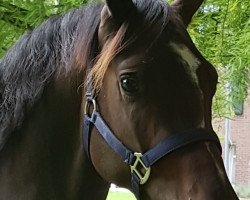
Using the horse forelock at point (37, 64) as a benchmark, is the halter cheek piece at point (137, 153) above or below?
below

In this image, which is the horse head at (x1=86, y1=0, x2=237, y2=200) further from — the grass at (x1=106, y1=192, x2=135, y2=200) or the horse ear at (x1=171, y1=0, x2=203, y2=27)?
the grass at (x1=106, y1=192, x2=135, y2=200)

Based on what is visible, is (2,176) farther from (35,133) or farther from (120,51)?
(120,51)

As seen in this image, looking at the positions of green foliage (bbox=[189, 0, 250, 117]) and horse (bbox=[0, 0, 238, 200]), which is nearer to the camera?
horse (bbox=[0, 0, 238, 200])

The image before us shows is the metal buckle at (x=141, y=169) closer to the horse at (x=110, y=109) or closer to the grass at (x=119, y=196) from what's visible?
the horse at (x=110, y=109)

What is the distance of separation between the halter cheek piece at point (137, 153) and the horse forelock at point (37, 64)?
9.4 inches

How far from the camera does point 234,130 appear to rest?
14961 millimetres

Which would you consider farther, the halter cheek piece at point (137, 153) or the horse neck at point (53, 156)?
the horse neck at point (53, 156)

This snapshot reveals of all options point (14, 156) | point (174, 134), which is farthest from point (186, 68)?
point (14, 156)

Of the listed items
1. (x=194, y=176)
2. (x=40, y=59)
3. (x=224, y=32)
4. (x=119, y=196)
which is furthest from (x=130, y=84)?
(x=119, y=196)

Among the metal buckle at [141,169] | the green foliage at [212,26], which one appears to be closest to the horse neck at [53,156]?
the metal buckle at [141,169]

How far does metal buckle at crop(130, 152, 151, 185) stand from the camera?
6.08 feet

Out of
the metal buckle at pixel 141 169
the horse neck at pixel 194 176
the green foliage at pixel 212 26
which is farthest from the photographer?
the green foliage at pixel 212 26

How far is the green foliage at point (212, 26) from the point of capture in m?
3.34

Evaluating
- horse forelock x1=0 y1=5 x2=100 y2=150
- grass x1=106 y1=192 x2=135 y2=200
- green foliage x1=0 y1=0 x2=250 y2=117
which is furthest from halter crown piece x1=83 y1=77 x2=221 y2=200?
grass x1=106 y1=192 x2=135 y2=200
